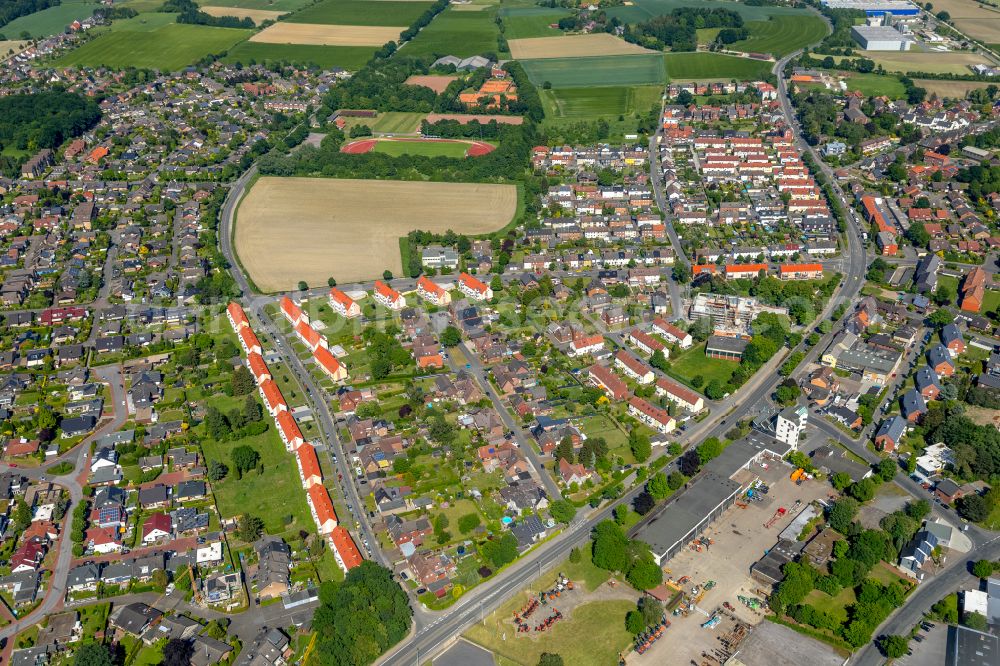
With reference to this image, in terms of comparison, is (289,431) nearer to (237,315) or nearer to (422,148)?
(237,315)

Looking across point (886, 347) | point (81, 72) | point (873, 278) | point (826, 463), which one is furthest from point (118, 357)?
point (81, 72)

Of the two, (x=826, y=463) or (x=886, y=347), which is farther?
(x=886, y=347)

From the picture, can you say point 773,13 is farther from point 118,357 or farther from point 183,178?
point 118,357

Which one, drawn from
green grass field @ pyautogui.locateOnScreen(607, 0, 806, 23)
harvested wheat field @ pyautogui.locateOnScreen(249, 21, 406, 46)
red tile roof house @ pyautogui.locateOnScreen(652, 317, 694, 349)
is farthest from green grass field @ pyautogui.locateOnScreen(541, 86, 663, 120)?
Result: red tile roof house @ pyautogui.locateOnScreen(652, 317, 694, 349)

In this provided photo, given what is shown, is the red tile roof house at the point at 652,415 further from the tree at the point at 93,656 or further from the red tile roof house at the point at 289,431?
the tree at the point at 93,656

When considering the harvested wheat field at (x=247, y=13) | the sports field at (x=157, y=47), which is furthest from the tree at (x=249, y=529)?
the harvested wheat field at (x=247, y=13)

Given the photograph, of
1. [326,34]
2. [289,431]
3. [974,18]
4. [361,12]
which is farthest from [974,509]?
[361,12]

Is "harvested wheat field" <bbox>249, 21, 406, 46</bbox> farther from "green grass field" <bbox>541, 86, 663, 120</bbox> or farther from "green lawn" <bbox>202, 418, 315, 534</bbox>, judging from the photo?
"green lawn" <bbox>202, 418, 315, 534</bbox>

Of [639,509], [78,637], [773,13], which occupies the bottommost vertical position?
[78,637]
